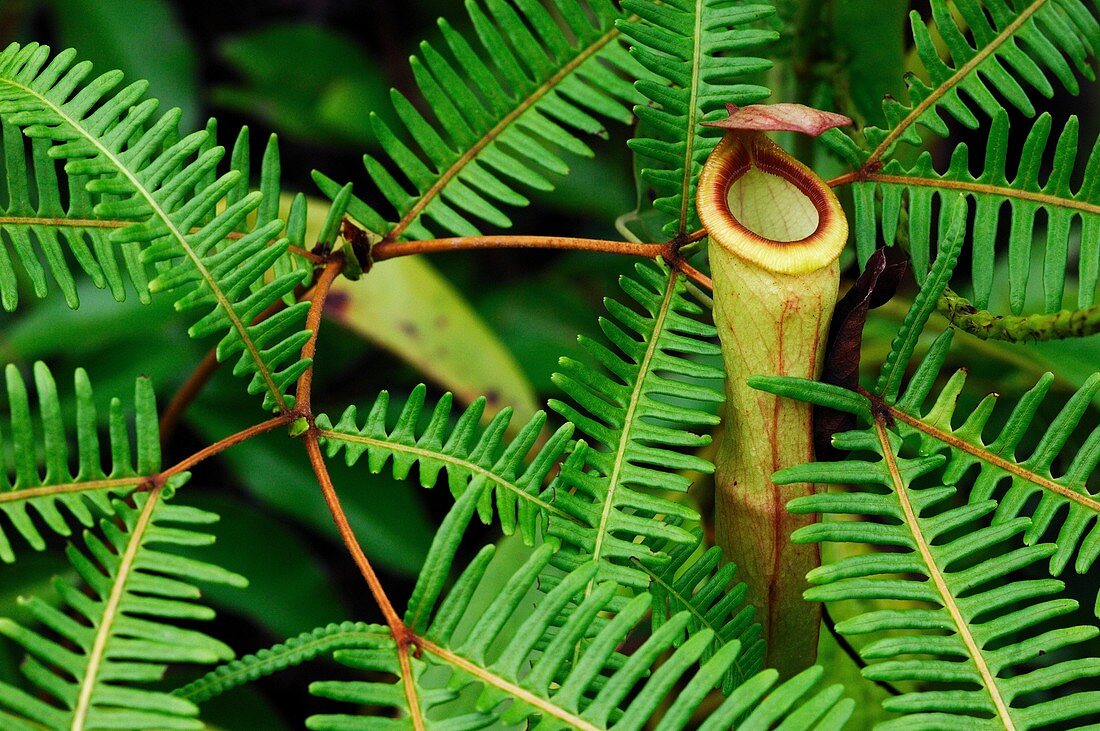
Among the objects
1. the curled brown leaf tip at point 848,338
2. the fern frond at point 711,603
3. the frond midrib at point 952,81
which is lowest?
the fern frond at point 711,603

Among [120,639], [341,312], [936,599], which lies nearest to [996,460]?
Result: [936,599]

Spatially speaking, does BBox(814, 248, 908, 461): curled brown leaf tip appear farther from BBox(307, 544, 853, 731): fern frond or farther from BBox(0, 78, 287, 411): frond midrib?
BBox(0, 78, 287, 411): frond midrib

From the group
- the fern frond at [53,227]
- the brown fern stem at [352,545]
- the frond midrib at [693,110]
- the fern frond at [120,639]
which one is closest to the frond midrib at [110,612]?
the fern frond at [120,639]

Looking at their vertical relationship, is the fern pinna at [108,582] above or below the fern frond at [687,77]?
below

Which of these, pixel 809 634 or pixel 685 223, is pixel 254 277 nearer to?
pixel 685 223

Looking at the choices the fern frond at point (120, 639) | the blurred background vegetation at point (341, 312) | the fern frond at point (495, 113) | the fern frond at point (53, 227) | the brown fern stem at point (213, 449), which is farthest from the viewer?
the blurred background vegetation at point (341, 312)

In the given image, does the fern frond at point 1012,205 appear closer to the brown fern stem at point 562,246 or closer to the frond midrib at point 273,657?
the brown fern stem at point 562,246

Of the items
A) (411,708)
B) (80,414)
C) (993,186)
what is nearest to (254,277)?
(80,414)

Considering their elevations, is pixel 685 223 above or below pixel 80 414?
above
